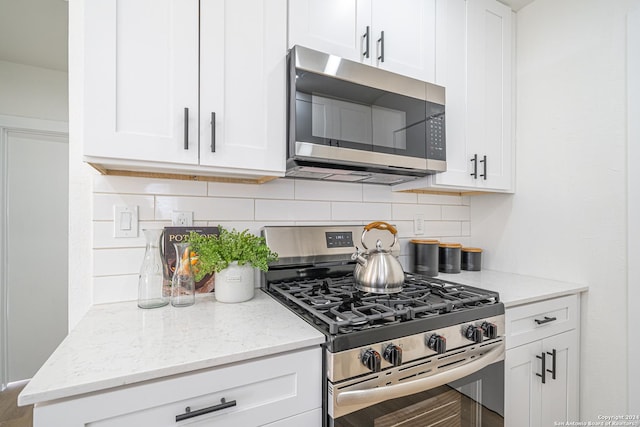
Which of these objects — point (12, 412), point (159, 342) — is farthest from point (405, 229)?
point (12, 412)

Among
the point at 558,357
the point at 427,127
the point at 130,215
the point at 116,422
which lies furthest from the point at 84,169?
the point at 558,357

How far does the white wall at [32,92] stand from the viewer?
2.33 m

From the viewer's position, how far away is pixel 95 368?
0.70 metres

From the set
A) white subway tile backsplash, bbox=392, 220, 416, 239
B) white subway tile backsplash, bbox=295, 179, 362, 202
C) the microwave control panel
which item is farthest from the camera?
white subway tile backsplash, bbox=392, 220, 416, 239

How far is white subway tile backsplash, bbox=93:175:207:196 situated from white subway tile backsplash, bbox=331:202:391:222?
712 millimetres

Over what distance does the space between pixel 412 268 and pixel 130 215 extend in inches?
59.8

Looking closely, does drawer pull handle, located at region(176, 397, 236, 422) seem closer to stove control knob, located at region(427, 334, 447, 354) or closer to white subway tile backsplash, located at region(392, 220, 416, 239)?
stove control knob, located at region(427, 334, 447, 354)

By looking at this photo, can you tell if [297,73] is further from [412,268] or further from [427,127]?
[412,268]

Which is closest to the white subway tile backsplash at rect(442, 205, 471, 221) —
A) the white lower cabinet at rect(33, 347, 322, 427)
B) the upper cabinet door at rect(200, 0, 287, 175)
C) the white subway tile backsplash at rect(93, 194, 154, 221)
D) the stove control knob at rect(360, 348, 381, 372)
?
the upper cabinet door at rect(200, 0, 287, 175)

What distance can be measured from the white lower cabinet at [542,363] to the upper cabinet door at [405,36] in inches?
49.1

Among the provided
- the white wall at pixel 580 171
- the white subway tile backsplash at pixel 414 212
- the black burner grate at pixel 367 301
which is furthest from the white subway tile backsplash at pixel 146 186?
the white wall at pixel 580 171

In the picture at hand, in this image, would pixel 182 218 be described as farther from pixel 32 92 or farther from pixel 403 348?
pixel 32 92

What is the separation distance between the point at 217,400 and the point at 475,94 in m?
1.92

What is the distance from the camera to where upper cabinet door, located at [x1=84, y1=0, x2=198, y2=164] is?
958 mm
